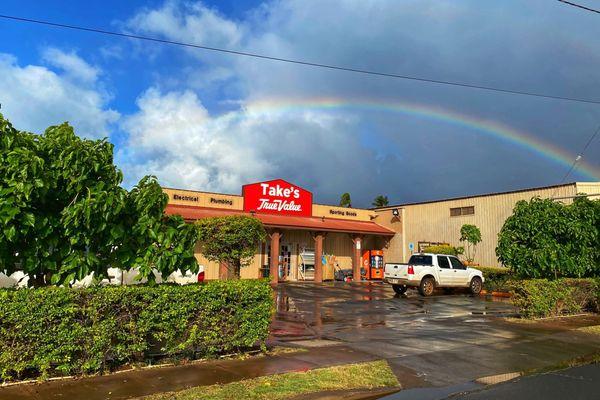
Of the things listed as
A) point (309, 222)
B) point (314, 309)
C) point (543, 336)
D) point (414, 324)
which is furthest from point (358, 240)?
point (543, 336)

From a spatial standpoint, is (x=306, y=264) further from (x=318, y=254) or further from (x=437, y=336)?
(x=437, y=336)

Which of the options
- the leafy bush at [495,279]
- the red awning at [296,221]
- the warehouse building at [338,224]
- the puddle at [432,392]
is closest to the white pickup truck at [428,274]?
the leafy bush at [495,279]

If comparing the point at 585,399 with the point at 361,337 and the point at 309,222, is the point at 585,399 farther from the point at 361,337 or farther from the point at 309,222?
the point at 309,222

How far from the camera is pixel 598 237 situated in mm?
14891

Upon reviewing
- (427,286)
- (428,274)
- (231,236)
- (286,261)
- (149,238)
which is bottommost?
(427,286)

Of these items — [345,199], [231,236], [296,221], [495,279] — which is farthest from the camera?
[345,199]

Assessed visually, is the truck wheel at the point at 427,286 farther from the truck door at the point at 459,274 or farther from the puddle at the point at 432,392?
the puddle at the point at 432,392

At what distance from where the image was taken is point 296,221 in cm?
2953

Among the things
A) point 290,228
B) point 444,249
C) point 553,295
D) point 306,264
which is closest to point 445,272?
point 444,249

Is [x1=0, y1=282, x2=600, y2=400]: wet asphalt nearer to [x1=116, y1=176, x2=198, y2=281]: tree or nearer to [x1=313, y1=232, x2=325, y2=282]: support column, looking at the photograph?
[x1=116, y1=176, x2=198, y2=281]: tree

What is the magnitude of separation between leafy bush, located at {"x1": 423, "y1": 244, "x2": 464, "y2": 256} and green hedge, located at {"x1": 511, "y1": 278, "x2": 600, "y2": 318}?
14.1 m

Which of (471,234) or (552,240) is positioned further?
(471,234)

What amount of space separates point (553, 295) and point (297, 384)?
34.3 feet

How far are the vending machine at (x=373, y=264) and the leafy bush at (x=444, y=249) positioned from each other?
499cm
